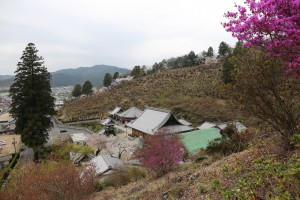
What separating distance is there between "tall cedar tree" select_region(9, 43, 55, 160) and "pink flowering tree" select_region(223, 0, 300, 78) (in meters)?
20.7

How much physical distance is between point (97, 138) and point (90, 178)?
1645 centimetres

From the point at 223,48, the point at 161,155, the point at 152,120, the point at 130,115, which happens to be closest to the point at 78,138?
the point at 152,120

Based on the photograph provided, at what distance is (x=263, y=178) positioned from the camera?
4.74 metres

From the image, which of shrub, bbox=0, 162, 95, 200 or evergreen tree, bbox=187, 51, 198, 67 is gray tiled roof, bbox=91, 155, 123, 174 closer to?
shrub, bbox=0, 162, 95, 200

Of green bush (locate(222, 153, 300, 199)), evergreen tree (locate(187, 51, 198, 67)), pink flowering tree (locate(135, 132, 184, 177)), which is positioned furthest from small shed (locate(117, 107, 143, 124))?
green bush (locate(222, 153, 300, 199))

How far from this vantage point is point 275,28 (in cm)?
426

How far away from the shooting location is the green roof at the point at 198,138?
66.5ft

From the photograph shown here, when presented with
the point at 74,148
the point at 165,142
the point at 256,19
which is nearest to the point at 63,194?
the point at 165,142

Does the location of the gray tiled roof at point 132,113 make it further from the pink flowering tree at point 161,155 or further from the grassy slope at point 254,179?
the grassy slope at point 254,179

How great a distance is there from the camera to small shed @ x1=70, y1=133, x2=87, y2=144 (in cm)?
3353

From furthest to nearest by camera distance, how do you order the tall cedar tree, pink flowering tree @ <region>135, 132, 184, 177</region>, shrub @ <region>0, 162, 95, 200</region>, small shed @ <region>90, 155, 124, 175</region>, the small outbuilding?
the small outbuilding, the tall cedar tree, small shed @ <region>90, 155, 124, 175</region>, pink flowering tree @ <region>135, 132, 184, 177</region>, shrub @ <region>0, 162, 95, 200</region>

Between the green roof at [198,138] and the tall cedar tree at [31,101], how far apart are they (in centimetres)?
1199

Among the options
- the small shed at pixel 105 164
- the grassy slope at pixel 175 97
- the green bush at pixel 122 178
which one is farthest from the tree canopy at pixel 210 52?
the green bush at pixel 122 178

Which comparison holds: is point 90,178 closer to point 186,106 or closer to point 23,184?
point 23,184
